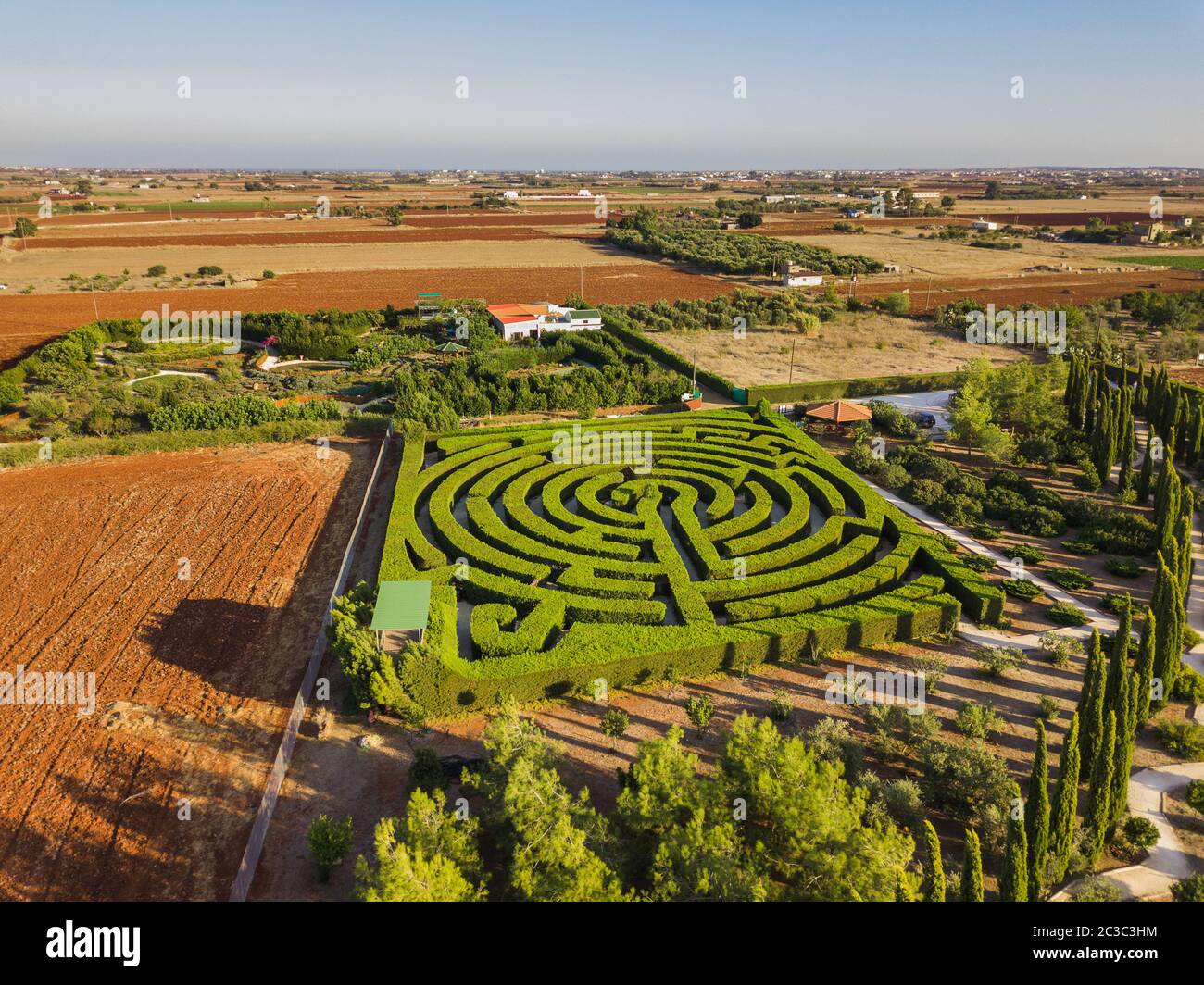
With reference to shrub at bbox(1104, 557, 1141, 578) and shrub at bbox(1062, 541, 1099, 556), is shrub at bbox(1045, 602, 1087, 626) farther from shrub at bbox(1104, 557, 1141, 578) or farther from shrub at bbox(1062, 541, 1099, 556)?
shrub at bbox(1062, 541, 1099, 556)

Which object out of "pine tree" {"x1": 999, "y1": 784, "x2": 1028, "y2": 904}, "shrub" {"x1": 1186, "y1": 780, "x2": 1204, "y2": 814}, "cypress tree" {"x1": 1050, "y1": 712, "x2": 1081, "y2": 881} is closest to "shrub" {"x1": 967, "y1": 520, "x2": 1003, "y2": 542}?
"shrub" {"x1": 1186, "y1": 780, "x2": 1204, "y2": 814}

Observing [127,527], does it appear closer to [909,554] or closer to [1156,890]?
[909,554]

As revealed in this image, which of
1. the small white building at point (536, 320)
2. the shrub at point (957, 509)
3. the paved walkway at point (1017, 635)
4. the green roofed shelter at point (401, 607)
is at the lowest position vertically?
the paved walkway at point (1017, 635)

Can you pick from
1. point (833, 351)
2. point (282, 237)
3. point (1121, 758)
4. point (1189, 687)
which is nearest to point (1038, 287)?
point (833, 351)

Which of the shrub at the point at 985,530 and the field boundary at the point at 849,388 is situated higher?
the field boundary at the point at 849,388

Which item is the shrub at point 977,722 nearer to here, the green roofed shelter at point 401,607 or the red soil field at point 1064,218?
the green roofed shelter at point 401,607

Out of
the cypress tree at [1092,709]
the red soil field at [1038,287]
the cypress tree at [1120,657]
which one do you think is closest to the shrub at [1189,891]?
the cypress tree at [1092,709]
